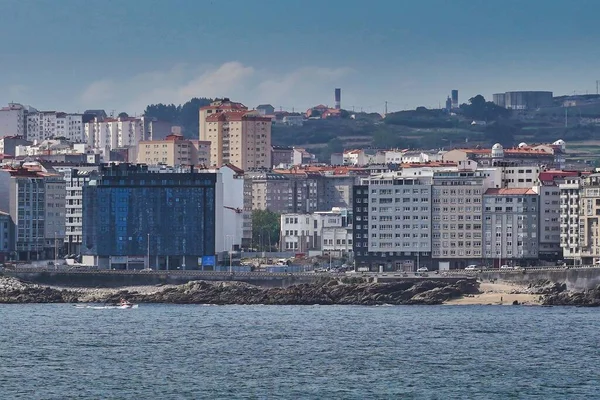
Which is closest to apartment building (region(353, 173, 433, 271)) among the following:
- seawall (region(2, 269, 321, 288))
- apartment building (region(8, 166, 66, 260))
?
seawall (region(2, 269, 321, 288))

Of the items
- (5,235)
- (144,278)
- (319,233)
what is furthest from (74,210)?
(319,233)

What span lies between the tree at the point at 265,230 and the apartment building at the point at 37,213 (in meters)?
19.8

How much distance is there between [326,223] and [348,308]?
41.9 metres

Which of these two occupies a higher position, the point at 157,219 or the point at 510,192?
the point at 510,192

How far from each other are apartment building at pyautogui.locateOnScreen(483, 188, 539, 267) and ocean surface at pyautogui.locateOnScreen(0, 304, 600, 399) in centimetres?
1869

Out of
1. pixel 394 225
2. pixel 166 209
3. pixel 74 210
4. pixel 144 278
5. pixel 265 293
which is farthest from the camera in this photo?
pixel 74 210

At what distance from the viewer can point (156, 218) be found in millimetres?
138500

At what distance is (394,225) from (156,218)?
16707mm

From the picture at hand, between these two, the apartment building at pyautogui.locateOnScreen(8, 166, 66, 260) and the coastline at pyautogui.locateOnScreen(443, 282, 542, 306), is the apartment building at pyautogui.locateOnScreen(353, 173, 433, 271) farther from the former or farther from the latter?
the apartment building at pyautogui.locateOnScreen(8, 166, 66, 260)

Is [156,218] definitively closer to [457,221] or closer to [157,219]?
[157,219]

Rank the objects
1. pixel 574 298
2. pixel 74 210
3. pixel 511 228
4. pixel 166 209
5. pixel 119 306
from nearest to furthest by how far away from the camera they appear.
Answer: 1. pixel 574 298
2. pixel 119 306
3. pixel 511 228
4. pixel 166 209
5. pixel 74 210

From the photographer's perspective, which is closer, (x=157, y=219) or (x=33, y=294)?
(x=33, y=294)

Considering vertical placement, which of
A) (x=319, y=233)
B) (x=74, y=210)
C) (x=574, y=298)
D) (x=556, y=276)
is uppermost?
(x=74, y=210)

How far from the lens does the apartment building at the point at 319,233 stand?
153 meters
